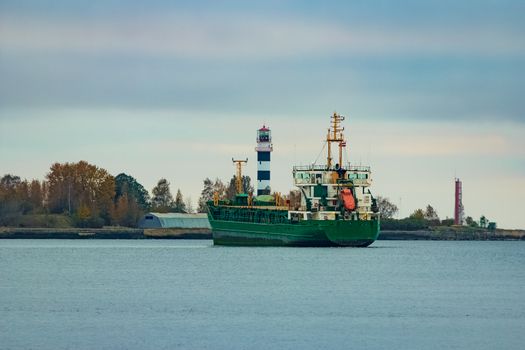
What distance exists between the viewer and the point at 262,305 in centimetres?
5903

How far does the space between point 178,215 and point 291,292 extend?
→ 4931 inches

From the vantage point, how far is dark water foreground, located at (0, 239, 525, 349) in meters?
46.9

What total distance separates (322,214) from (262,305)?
5057 cm

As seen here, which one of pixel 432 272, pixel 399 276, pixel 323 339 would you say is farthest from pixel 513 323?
pixel 432 272

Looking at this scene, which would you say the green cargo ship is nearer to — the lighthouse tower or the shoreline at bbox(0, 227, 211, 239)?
the lighthouse tower

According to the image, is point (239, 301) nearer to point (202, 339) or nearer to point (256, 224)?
point (202, 339)

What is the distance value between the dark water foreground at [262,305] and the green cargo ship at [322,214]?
446 inches

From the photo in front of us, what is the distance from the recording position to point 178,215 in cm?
19088

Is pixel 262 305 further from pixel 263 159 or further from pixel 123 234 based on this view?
pixel 123 234

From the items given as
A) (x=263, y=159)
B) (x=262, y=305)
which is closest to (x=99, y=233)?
(x=263, y=159)

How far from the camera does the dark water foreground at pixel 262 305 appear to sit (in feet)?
154

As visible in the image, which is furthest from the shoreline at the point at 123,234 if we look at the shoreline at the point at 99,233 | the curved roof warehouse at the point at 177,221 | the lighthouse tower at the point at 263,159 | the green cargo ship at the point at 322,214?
the green cargo ship at the point at 322,214

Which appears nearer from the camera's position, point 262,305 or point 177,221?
point 262,305

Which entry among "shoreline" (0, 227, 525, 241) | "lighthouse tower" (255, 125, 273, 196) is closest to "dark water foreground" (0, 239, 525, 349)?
"lighthouse tower" (255, 125, 273, 196)
